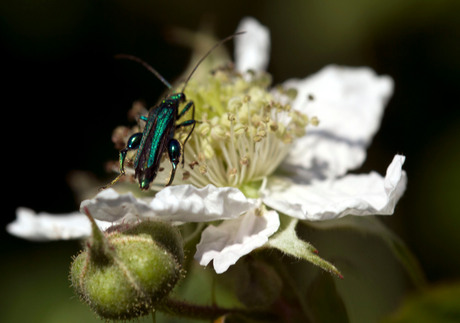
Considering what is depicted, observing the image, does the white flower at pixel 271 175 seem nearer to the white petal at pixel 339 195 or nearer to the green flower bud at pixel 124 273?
the white petal at pixel 339 195

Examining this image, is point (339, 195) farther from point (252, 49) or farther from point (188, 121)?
point (252, 49)

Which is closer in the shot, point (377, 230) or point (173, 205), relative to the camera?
point (173, 205)

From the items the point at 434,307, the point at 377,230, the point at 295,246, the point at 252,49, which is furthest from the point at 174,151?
the point at 252,49

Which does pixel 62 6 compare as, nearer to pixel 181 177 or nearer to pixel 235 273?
pixel 181 177

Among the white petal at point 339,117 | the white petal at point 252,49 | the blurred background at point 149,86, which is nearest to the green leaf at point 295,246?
the white petal at point 339,117

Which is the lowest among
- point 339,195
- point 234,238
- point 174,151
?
point 234,238

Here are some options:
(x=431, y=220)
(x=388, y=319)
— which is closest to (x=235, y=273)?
(x=388, y=319)

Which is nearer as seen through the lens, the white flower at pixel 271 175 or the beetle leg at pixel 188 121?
the white flower at pixel 271 175

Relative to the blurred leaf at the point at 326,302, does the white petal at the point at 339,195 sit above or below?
above
